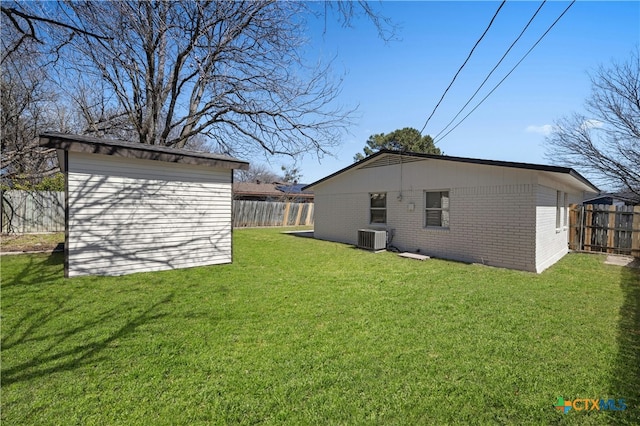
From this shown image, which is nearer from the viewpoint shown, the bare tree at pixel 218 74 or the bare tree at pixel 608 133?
the bare tree at pixel 218 74

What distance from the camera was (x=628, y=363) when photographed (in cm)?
302

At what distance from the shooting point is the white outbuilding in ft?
19.8

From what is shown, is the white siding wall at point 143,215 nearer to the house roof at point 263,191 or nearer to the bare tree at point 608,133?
the bare tree at point 608,133

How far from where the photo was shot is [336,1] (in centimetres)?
419

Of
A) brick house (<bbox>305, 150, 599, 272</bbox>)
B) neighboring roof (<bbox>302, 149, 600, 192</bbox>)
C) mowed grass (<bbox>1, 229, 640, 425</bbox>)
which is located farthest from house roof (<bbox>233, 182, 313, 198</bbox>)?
mowed grass (<bbox>1, 229, 640, 425</bbox>)

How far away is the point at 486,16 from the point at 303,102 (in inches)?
259

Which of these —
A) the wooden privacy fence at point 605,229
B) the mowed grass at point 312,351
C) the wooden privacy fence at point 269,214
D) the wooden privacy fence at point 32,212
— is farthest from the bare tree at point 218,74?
the wooden privacy fence at point 605,229

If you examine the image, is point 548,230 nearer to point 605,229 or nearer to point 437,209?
point 437,209

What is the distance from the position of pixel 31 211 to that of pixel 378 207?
15.6 meters

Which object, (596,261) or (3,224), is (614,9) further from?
(3,224)

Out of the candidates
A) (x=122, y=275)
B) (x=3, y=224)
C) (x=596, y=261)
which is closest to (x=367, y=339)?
(x=122, y=275)

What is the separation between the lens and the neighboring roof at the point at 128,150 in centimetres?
568

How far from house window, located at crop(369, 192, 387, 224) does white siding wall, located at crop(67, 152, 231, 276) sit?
607 centimetres

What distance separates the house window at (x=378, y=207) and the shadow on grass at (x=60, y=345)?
29.2 feet
